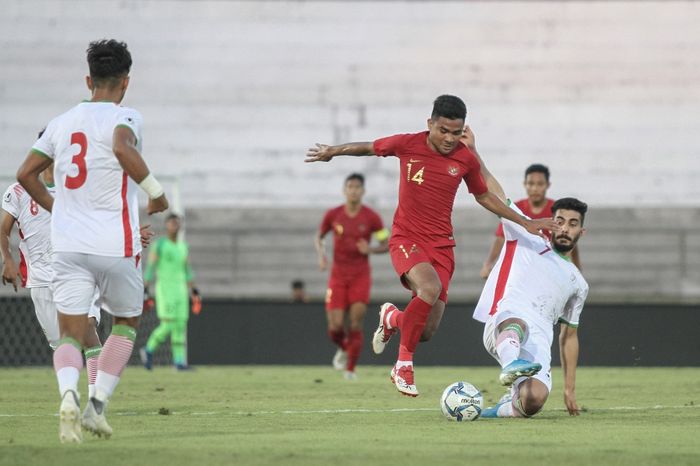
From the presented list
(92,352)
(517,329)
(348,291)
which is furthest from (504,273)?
(348,291)

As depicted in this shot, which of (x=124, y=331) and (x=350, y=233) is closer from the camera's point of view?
(x=124, y=331)

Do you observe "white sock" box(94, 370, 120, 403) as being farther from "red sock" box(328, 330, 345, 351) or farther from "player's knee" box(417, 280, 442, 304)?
"red sock" box(328, 330, 345, 351)

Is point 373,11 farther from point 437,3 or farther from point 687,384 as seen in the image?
point 687,384

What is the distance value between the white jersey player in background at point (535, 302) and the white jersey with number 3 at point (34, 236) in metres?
3.03

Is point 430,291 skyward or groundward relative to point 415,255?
groundward

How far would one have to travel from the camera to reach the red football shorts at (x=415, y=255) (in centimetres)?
879

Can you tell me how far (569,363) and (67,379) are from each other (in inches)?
135

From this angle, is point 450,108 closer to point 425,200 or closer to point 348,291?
point 425,200

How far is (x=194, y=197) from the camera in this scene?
711 inches

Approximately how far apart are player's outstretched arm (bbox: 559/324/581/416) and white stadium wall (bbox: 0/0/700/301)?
888 centimetres

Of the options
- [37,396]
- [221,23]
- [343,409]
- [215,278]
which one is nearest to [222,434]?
[343,409]

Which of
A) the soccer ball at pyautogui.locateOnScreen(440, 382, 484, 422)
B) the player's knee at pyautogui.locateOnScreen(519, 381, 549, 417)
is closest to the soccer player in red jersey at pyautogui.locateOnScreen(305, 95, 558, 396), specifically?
the soccer ball at pyautogui.locateOnScreen(440, 382, 484, 422)

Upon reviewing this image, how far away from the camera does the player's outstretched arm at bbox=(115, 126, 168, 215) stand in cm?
638

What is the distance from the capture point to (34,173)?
661cm
